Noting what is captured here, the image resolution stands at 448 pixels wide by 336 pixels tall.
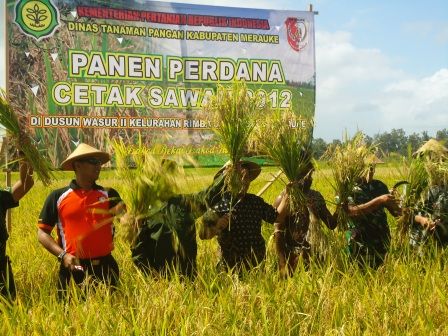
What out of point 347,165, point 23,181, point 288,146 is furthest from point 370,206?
point 23,181

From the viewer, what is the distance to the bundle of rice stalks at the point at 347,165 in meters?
3.58

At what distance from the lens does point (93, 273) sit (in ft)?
10.9

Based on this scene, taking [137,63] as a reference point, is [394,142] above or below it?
below

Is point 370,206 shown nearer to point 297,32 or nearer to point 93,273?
point 93,273

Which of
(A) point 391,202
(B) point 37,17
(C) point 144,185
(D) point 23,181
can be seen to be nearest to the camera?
(C) point 144,185

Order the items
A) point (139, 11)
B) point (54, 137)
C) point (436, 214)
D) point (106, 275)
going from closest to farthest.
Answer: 1. point (106, 275)
2. point (436, 214)
3. point (54, 137)
4. point (139, 11)

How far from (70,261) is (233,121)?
1284 mm

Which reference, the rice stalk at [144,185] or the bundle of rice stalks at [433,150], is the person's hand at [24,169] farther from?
the bundle of rice stalks at [433,150]

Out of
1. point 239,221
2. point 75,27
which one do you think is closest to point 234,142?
point 239,221

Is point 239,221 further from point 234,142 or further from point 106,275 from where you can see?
→ point 106,275

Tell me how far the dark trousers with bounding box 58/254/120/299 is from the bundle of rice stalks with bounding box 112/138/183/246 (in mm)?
354

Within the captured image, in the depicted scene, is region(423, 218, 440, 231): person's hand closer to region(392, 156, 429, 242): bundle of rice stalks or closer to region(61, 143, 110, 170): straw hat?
region(392, 156, 429, 242): bundle of rice stalks

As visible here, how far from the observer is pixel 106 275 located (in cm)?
345

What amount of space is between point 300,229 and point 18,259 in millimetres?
2531
